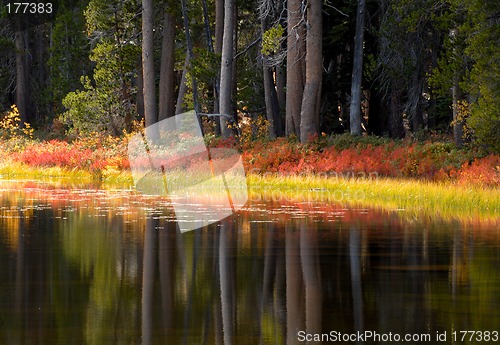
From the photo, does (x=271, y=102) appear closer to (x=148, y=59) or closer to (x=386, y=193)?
(x=148, y=59)

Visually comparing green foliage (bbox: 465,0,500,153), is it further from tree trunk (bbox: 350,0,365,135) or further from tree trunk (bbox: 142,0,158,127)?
→ tree trunk (bbox: 142,0,158,127)

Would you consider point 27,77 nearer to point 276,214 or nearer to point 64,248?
point 276,214

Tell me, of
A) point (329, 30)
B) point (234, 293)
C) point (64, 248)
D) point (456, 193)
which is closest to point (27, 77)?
point (329, 30)

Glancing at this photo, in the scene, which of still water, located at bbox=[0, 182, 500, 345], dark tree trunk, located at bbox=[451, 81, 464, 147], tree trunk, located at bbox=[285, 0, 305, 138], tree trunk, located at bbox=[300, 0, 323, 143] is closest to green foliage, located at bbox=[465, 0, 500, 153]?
dark tree trunk, located at bbox=[451, 81, 464, 147]

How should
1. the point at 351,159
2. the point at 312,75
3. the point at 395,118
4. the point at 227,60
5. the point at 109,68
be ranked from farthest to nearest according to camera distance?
the point at 109,68 → the point at 395,118 → the point at 227,60 → the point at 312,75 → the point at 351,159

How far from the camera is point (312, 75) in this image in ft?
127

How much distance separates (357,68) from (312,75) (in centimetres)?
336

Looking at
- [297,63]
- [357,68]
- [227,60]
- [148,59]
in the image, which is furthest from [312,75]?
[148,59]

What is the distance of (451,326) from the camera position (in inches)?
415

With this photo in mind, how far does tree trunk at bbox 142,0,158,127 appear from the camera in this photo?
46.7m

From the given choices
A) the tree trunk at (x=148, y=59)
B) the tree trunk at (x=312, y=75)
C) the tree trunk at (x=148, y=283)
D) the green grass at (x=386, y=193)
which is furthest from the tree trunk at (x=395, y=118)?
the tree trunk at (x=148, y=283)

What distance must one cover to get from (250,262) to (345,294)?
3516 mm

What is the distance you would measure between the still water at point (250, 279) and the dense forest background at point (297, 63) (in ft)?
35.0

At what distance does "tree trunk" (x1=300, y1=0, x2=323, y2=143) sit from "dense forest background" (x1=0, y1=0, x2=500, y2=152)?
0.12ft
